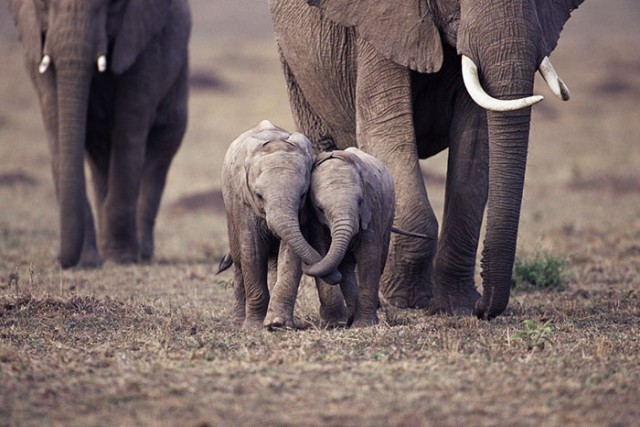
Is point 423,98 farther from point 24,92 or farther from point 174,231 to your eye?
point 24,92

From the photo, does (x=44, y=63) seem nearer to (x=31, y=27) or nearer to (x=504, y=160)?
(x=31, y=27)

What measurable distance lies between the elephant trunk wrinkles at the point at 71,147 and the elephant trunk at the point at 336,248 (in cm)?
451

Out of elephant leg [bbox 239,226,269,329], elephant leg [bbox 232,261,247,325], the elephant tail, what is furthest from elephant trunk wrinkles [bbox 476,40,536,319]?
the elephant tail

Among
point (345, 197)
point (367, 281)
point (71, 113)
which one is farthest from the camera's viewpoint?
point (71, 113)

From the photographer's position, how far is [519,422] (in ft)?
15.9

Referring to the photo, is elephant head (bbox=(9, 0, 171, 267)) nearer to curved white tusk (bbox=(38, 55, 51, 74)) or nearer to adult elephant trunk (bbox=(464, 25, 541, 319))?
curved white tusk (bbox=(38, 55, 51, 74))

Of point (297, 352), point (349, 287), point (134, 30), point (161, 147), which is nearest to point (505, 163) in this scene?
point (349, 287)

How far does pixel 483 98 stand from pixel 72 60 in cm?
530

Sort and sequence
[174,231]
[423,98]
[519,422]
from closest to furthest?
1. [519,422]
2. [423,98]
3. [174,231]

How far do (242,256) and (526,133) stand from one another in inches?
71.0

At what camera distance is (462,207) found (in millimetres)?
8117

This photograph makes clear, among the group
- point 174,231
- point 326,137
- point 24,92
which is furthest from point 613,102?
point 326,137

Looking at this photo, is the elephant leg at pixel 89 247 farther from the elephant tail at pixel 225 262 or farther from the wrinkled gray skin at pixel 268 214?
the wrinkled gray skin at pixel 268 214

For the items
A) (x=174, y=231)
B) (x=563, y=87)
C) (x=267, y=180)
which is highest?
(x=563, y=87)
